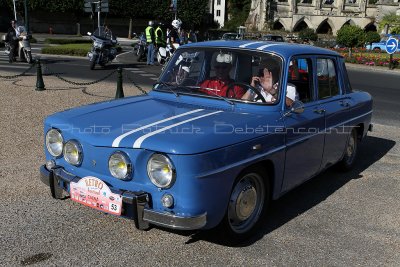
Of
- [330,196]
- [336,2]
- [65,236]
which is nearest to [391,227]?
[330,196]

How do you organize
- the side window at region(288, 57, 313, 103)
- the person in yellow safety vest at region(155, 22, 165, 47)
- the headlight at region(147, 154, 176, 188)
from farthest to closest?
the person in yellow safety vest at region(155, 22, 165, 47), the side window at region(288, 57, 313, 103), the headlight at region(147, 154, 176, 188)

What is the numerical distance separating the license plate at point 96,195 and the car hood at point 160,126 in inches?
12.9

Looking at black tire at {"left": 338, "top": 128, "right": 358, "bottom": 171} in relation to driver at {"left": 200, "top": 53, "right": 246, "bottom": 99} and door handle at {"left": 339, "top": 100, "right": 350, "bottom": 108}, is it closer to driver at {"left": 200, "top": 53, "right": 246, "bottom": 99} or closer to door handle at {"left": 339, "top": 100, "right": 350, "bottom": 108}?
door handle at {"left": 339, "top": 100, "right": 350, "bottom": 108}

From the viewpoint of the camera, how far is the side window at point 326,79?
5.00 meters

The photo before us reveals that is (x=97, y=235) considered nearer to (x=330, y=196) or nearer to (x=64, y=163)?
(x=64, y=163)

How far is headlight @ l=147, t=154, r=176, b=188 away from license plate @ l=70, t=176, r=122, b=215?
332 mm

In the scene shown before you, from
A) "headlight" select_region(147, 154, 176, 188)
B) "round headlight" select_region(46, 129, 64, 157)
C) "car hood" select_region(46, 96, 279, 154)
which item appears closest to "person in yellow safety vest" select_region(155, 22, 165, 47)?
"car hood" select_region(46, 96, 279, 154)

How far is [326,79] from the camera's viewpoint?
518 centimetres

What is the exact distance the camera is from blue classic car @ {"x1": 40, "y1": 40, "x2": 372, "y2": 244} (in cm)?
326

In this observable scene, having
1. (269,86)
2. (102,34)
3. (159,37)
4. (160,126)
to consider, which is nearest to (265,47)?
(269,86)

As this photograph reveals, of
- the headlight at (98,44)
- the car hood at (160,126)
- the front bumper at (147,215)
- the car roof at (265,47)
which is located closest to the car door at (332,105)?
the car roof at (265,47)

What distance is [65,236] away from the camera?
3.88 meters

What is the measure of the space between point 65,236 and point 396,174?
4716 mm

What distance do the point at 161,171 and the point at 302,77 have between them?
7.36 feet
